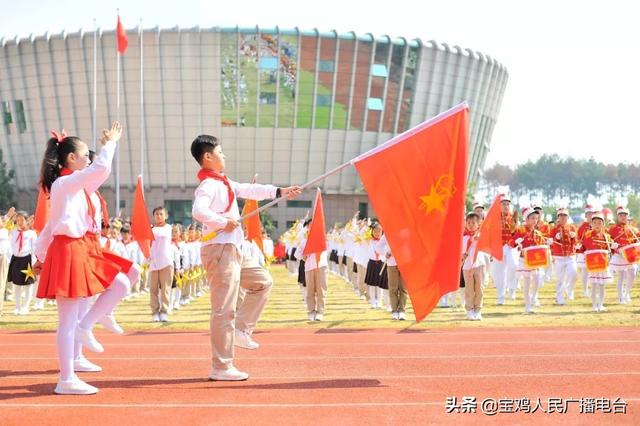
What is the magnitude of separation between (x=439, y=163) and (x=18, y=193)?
207 feet

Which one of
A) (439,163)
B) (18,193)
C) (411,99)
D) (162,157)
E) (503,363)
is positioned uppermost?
(439,163)

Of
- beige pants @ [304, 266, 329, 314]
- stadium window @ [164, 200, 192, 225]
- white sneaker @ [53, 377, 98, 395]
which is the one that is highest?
white sneaker @ [53, 377, 98, 395]

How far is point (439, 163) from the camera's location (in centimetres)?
747

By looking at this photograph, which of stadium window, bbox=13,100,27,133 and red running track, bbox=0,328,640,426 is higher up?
red running track, bbox=0,328,640,426

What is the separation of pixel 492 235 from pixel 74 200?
10.0m

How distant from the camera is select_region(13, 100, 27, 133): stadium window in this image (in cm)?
6128

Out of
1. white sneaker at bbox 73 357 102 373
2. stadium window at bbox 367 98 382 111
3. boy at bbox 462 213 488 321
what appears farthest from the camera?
stadium window at bbox 367 98 382 111

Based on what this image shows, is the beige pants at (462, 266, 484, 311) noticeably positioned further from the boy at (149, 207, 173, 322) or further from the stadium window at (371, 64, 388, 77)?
the stadium window at (371, 64, 388, 77)

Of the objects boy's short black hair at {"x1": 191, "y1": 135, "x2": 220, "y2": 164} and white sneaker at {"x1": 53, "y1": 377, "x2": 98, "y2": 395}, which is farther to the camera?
boy's short black hair at {"x1": 191, "y1": 135, "x2": 220, "y2": 164}

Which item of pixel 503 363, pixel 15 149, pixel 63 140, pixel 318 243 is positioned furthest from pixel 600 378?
pixel 15 149

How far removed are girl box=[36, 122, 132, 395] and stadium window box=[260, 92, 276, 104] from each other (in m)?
52.5

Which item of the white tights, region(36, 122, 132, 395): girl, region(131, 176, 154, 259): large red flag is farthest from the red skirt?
region(131, 176, 154, 259): large red flag

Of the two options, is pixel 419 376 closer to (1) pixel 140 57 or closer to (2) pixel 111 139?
(2) pixel 111 139

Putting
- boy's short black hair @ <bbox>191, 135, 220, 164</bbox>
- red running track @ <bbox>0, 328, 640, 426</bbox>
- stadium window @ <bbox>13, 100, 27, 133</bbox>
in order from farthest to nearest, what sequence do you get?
1. stadium window @ <bbox>13, 100, 27, 133</bbox>
2. boy's short black hair @ <bbox>191, 135, 220, 164</bbox>
3. red running track @ <bbox>0, 328, 640, 426</bbox>
